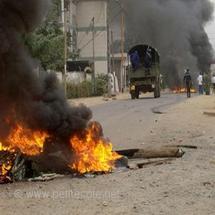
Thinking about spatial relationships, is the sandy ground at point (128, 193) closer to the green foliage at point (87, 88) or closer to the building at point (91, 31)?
the green foliage at point (87, 88)

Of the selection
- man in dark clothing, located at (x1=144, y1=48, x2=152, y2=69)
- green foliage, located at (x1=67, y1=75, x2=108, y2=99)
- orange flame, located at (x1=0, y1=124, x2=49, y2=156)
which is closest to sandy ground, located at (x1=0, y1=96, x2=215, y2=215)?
orange flame, located at (x1=0, y1=124, x2=49, y2=156)

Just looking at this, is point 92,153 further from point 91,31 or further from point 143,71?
point 91,31

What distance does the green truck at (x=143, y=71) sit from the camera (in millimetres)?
36188

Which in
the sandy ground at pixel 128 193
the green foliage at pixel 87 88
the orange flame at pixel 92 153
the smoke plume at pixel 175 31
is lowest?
the sandy ground at pixel 128 193

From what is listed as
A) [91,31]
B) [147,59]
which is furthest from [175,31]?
[147,59]

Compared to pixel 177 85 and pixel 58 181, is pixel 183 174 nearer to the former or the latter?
pixel 58 181

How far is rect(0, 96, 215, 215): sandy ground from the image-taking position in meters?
6.36

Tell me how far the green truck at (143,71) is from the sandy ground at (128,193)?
2626cm

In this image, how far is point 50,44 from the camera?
2997 centimetres

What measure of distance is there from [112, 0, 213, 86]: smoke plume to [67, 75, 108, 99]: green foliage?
7.63m

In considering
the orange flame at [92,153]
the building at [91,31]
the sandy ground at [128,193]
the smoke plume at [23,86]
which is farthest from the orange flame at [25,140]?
the building at [91,31]

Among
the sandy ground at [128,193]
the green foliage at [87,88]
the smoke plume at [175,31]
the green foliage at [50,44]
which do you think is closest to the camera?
the sandy ground at [128,193]

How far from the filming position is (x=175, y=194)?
705cm

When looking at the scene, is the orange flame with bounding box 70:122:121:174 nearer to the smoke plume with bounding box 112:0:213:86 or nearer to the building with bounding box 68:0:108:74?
the smoke plume with bounding box 112:0:213:86
